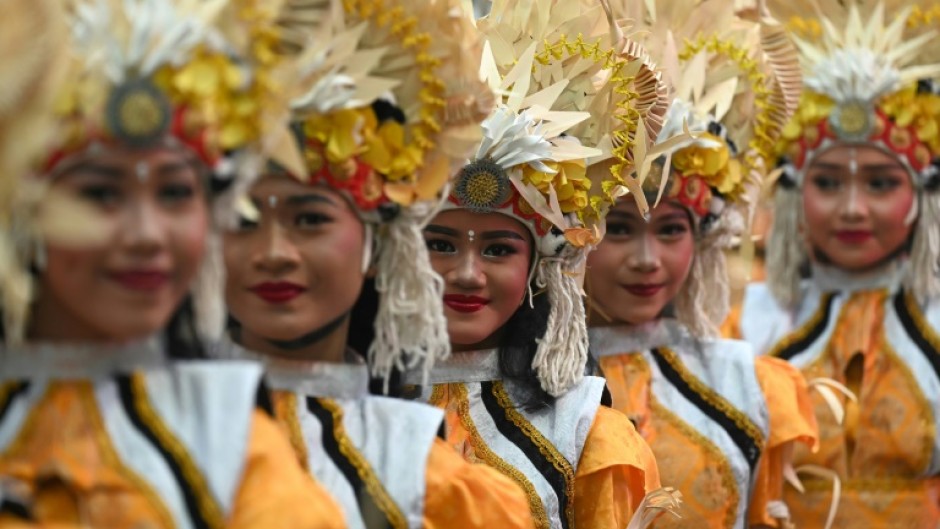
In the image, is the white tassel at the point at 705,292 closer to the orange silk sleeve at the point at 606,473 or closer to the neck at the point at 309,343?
the orange silk sleeve at the point at 606,473

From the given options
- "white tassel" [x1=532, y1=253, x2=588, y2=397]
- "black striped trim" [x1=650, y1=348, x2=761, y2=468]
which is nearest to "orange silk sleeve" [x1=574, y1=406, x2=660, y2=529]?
"white tassel" [x1=532, y1=253, x2=588, y2=397]

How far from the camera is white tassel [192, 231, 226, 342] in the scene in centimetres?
282

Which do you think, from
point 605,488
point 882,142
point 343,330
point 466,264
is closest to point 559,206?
point 466,264

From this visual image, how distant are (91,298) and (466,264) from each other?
157 centimetres

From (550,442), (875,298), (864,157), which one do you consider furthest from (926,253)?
(550,442)

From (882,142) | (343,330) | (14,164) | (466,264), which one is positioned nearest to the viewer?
(14,164)

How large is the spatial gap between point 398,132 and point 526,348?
1.08 metres

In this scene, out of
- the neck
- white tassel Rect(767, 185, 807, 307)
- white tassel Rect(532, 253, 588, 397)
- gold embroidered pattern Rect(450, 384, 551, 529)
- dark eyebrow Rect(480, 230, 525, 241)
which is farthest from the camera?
white tassel Rect(767, 185, 807, 307)

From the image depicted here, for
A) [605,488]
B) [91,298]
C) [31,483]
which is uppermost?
[91,298]

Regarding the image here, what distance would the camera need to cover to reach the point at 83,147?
2652 millimetres

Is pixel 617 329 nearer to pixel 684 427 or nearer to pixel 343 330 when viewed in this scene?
pixel 684 427

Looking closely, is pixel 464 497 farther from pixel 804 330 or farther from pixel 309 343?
pixel 804 330

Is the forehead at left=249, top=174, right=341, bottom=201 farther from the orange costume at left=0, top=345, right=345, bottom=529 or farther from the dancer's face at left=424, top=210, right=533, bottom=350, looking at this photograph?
the dancer's face at left=424, top=210, right=533, bottom=350

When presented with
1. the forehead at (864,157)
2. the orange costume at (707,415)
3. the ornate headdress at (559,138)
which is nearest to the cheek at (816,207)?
the forehead at (864,157)
